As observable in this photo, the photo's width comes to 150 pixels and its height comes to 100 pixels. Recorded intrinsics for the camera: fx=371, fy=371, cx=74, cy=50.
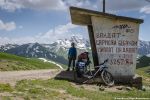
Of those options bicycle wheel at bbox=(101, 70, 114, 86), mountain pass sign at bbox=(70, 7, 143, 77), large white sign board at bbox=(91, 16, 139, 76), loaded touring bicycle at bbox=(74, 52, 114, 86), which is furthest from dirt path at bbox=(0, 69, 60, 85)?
large white sign board at bbox=(91, 16, 139, 76)

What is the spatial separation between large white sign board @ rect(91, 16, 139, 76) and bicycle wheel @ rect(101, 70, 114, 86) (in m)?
1.93

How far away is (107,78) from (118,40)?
3688 millimetres

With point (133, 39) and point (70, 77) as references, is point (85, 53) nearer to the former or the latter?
point (70, 77)

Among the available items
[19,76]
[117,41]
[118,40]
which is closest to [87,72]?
[117,41]

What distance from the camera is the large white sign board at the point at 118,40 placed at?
2914 cm

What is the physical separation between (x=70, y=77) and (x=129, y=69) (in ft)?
15.7

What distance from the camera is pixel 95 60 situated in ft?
102

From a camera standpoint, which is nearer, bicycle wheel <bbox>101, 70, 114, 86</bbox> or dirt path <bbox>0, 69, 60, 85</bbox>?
dirt path <bbox>0, 69, 60, 85</bbox>

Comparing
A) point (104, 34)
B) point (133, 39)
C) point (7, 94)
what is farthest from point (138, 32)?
point (7, 94)

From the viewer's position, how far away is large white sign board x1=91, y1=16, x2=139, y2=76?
29141mm

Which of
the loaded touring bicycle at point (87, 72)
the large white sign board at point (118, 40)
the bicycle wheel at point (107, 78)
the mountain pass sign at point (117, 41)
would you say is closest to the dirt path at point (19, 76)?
the loaded touring bicycle at point (87, 72)

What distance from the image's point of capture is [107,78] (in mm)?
27078

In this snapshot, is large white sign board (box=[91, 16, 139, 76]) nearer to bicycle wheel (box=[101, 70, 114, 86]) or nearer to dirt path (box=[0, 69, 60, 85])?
bicycle wheel (box=[101, 70, 114, 86])

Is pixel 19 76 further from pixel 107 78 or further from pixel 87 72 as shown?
pixel 107 78
